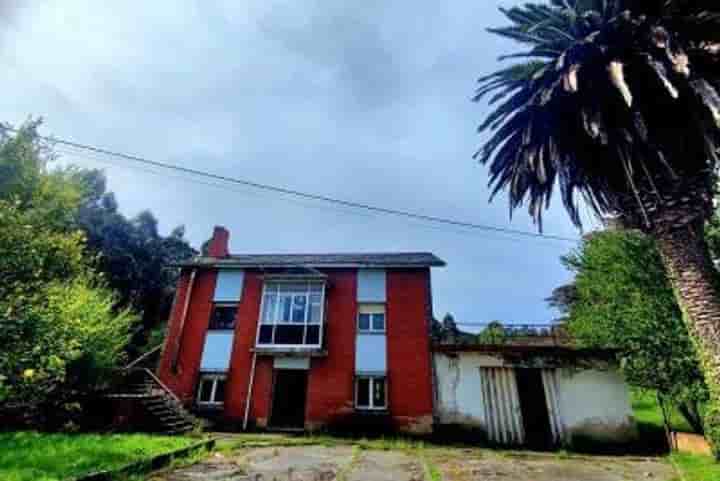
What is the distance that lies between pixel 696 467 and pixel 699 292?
4.61 meters

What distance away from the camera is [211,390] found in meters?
16.1

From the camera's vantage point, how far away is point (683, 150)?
780 centimetres

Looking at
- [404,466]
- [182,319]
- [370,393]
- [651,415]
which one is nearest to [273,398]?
[370,393]

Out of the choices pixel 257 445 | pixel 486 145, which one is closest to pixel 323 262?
pixel 257 445

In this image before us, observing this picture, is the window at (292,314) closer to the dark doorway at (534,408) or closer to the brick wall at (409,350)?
the brick wall at (409,350)

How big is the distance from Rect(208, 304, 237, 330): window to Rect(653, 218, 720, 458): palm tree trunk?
15.9m

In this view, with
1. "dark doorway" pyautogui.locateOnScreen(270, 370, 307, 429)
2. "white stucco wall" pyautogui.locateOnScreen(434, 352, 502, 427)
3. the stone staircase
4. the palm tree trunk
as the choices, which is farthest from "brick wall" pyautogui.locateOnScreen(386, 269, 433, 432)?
the palm tree trunk

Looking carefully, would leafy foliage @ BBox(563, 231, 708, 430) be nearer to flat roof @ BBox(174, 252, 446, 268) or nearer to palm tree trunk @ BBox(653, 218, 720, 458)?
palm tree trunk @ BBox(653, 218, 720, 458)

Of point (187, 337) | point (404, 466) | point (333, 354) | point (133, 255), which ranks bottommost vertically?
point (404, 466)

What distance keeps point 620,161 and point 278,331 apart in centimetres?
1382

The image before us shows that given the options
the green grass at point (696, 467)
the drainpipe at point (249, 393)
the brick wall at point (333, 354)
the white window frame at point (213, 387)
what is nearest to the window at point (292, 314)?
the brick wall at point (333, 354)

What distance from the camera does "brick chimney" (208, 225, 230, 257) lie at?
64.7 feet

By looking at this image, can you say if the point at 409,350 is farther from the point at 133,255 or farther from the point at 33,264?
the point at 133,255

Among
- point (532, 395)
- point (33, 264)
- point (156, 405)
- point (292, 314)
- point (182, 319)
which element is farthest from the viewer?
point (182, 319)
